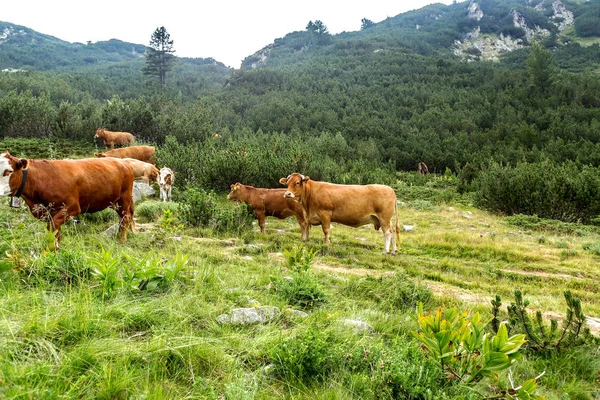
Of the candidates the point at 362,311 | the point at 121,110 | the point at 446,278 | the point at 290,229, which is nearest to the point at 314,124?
the point at 121,110

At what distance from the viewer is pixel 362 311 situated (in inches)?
150

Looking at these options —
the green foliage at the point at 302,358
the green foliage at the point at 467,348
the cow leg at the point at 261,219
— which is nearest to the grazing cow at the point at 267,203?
the cow leg at the point at 261,219

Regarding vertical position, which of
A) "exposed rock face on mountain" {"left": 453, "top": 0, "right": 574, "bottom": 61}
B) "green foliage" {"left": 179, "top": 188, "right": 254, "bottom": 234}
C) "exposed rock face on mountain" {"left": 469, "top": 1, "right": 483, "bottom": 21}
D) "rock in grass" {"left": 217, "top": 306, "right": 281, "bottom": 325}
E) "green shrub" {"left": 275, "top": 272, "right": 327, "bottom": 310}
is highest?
"exposed rock face on mountain" {"left": 469, "top": 1, "right": 483, "bottom": 21}

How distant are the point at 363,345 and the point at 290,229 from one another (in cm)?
769

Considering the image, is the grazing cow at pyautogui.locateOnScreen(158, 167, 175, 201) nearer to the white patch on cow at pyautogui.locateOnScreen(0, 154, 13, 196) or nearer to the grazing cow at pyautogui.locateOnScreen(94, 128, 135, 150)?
the white patch on cow at pyautogui.locateOnScreen(0, 154, 13, 196)

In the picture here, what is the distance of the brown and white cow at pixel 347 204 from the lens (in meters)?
8.88

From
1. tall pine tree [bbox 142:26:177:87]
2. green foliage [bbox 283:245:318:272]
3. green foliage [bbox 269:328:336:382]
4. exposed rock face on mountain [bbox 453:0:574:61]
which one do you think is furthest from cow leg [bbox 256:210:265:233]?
exposed rock face on mountain [bbox 453:0:574:61]

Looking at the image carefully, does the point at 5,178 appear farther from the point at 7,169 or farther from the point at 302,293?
the point at 302,293

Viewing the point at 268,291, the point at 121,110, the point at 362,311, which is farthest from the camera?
the point at 121,110

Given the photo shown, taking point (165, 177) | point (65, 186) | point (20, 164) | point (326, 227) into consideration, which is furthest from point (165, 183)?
point (20, 164)

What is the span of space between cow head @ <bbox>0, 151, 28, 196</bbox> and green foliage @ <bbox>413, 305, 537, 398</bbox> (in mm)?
5660

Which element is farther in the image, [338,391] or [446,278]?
[446,278]

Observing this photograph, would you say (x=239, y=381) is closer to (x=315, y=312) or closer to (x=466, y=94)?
(x=315, y=312)

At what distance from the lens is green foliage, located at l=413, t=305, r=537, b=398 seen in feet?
7.09
